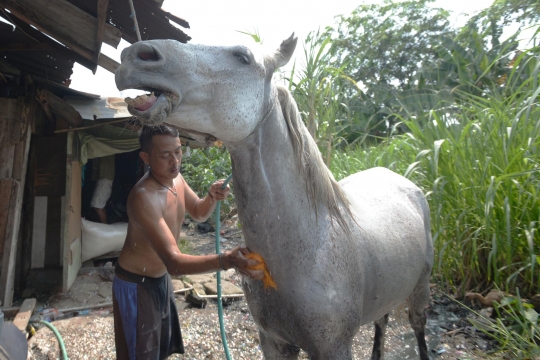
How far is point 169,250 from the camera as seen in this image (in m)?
1.78

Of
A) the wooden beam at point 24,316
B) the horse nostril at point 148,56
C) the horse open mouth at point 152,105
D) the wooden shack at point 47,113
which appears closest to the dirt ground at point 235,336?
the wooden beam at point 24,316

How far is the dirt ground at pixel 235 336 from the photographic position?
3330mm

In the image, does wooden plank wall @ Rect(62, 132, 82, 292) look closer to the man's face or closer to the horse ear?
the man's face

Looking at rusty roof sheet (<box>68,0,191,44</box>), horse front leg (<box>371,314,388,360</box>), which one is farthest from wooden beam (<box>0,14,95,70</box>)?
horse front leg (<box>371,314,388,360</box>)

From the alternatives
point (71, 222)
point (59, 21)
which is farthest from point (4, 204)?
point (59, 21)

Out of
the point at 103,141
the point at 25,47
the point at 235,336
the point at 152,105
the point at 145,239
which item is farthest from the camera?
the point at 103,141

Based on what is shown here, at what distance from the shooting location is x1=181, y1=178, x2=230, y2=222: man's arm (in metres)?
2.25

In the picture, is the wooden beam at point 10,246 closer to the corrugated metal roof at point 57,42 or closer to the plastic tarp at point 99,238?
the corrugated metal roof at point 57,42

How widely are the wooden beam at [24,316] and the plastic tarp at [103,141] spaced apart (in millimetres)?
2005

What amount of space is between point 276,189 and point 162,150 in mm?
889

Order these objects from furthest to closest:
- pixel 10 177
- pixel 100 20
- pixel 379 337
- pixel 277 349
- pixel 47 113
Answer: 1. pixel 47 113
2. pixel 10 177
3. pixel 100 20
4. pixel 379 337
5. pixel 277 349

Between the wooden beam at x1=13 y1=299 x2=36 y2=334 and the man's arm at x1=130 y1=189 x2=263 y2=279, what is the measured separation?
2343mm

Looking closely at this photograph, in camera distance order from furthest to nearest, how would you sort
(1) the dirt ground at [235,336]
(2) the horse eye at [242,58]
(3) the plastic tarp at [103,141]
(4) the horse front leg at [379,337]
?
(3) the plastic tarp at [103,141] < (1) the dirt ground at [235,336] < (4) the horse front leg at [379,337] < (2) the horse eye at [242,58]

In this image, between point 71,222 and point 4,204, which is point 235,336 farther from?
point 4,204
